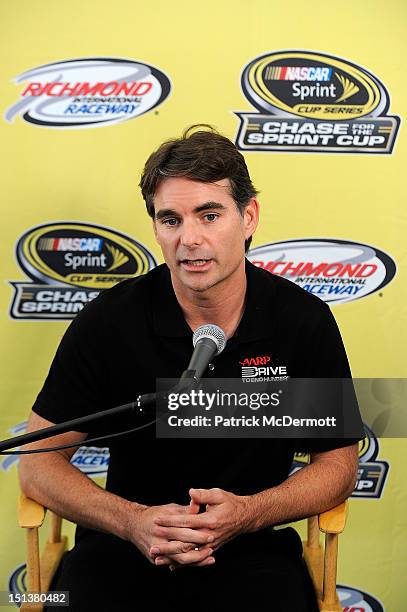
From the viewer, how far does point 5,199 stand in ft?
7.88

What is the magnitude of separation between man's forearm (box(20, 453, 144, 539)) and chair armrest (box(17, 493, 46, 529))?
0.01 meters

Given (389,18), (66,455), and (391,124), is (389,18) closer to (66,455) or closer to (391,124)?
(391,124)

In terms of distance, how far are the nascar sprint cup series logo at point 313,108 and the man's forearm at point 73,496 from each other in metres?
1.10

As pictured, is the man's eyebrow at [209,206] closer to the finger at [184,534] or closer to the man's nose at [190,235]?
the man's nose at [190,235]

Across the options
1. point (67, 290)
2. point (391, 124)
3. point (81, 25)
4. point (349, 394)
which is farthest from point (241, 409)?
point (81, 25)

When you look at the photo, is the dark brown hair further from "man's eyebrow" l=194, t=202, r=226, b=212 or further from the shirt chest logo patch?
the shirt chest logo patch

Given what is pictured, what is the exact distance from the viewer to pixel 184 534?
1586mm

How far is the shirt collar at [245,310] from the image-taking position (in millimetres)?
1869

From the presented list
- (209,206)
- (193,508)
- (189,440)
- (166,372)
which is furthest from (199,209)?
(193,508)

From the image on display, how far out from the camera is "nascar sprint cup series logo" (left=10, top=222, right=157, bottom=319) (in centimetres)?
242

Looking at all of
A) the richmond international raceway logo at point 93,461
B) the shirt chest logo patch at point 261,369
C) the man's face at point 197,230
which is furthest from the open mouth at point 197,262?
the richmond international raceway logo at point 93,461

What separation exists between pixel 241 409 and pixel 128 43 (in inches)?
45.5

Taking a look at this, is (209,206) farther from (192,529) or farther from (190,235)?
(192,529)

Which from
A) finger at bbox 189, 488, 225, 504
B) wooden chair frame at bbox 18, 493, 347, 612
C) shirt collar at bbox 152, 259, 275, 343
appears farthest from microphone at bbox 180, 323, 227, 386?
wooden chair frame at bbox 18, 493, 347, 612
